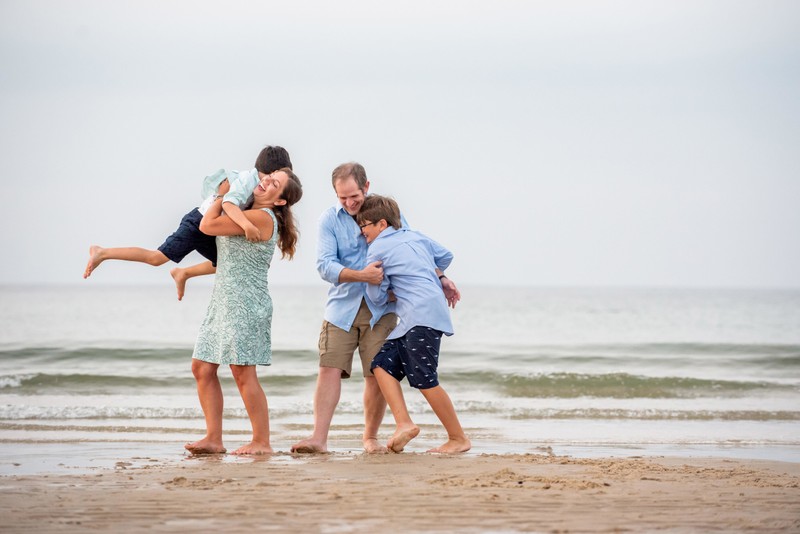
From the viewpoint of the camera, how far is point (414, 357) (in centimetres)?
500

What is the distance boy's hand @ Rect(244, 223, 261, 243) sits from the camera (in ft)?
16.0

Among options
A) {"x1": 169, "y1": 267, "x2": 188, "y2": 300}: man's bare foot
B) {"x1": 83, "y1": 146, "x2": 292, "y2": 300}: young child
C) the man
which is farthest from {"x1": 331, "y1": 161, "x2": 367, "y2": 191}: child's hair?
{"x1": 169, "y1": 267, "x2": 188, "y2": 300}: man's bare foot

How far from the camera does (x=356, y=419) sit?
26.8 feet

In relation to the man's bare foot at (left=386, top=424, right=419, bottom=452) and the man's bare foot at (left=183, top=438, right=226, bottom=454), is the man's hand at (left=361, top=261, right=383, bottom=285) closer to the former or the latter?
the man's bare foot at (left=386, top=424, right=419, bottom=452)

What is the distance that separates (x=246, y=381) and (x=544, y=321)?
25.4 meters

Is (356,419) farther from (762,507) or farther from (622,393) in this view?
(762,507)

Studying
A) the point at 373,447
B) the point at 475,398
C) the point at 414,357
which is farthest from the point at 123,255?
the point at 475,398

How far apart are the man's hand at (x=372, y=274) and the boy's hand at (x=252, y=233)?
617mm

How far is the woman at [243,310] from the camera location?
5.00 metres

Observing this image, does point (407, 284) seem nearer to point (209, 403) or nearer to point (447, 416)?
point (447, 416)

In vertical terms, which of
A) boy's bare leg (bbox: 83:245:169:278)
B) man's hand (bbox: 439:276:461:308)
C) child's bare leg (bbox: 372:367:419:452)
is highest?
boy's bare leg (bbox: 83:245:169:278)

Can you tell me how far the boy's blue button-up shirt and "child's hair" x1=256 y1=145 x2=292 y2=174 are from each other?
728mm

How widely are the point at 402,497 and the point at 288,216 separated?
214 centimetres

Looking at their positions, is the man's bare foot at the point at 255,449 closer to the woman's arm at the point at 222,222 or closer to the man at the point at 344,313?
the man at the point at 344,313
